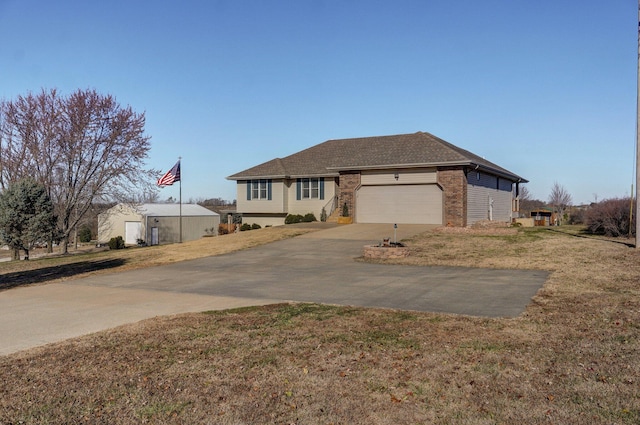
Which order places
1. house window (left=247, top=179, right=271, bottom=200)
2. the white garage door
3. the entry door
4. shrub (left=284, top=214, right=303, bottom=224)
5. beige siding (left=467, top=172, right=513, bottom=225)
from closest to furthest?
1. the white garage door
2. beige siding (left=467, top=172, right=513, bottom=225)
3. shrub (left=284, top=214, right=303, bottom=224)
4. house window (left=247, top=179, right=271, bottom=200)
5. the entry door

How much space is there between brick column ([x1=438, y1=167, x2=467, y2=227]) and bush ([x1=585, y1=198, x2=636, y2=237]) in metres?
6.24

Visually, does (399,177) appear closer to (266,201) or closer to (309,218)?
(309,218)

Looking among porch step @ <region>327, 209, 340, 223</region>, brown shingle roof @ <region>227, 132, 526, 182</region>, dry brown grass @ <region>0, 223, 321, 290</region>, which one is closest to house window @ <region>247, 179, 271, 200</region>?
brown shingle roof @ <region>227, 132, 526, 182</region>

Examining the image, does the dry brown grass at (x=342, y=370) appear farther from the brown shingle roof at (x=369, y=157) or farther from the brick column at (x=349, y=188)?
the brick column at (x=349, y=188)

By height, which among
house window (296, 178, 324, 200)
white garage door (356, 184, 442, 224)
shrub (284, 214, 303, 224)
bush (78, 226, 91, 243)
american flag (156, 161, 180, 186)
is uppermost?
american flag (156, 161, 180, 186)

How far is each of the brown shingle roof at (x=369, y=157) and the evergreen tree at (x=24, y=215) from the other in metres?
16.6

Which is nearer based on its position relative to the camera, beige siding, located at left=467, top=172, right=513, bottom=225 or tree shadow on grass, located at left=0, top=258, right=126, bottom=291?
tree shadow on grass, located at left=0, top=258, right=126, bottom=291

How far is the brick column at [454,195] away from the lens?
1030 inches

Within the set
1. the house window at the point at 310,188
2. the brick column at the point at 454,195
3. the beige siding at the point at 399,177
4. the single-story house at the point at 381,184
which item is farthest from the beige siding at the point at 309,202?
the brick column at the point at 454,195

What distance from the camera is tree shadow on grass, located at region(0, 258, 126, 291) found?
14.7 metres

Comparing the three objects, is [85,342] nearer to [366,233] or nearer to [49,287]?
[49,287]

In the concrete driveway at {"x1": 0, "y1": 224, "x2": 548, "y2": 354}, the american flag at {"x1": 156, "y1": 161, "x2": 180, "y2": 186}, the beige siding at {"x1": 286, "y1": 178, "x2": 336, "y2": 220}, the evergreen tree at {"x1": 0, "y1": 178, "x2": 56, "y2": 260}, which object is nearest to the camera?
the concrete driveway at {"x1": 0, "y1": 224, "x2": 548, "y2": 354}

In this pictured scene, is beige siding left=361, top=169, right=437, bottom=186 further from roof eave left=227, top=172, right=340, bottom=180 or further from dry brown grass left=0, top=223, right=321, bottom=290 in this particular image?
dry brown grass left=0, top=223, right=321, bottom=290

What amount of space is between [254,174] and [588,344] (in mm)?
29195
